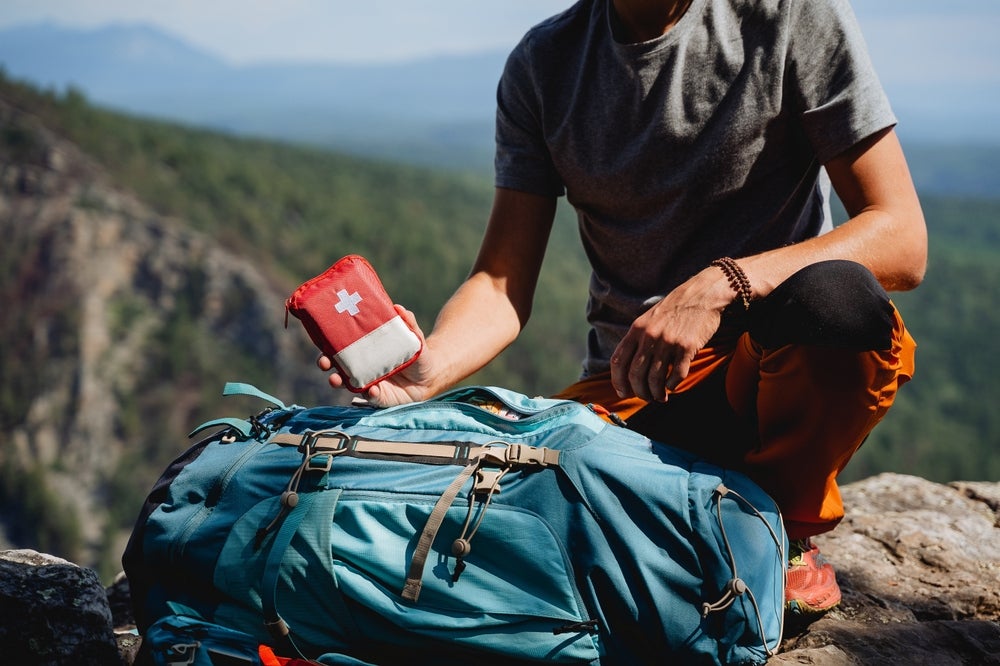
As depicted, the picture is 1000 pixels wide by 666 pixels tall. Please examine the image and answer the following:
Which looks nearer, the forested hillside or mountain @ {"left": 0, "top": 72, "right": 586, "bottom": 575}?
mountain @ {"left": 0, "top": 72, "right": 586, "bottom": 575}

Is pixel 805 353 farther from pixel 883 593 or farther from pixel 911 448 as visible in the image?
pixel 911 448

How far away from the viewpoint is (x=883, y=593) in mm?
2180

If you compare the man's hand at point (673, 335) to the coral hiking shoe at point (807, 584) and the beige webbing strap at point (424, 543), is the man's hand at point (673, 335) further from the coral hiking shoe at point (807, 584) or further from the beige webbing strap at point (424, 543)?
the coral hiking shoe at point (807, 584)

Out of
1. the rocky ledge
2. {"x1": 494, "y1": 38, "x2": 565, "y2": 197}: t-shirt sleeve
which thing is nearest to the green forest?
the rocky ledge

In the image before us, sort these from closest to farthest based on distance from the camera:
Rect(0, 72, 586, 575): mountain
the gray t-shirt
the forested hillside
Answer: the gray t-shirt < Rect(0, 72, 586, 575): mountain < the forested hillside

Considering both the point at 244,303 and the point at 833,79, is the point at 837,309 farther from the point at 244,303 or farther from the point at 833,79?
the point at 244,303

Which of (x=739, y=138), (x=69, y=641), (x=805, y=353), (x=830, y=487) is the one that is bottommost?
(x=69, y=641)

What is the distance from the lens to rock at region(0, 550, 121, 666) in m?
1.71

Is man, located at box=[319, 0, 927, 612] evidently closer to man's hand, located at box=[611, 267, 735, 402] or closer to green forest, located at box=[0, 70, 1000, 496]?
man's hand, located at box=[611, 267, 735, 402]

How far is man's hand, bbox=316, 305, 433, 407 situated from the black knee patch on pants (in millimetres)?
759

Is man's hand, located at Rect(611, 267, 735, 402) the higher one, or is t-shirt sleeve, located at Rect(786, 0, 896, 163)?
t-shirt sleeve, located at Rect(786, 0, 896, 163)

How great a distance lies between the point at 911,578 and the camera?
227 centimetres

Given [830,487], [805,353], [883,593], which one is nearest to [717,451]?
[830,487]

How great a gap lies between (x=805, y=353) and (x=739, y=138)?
2.11 feet
